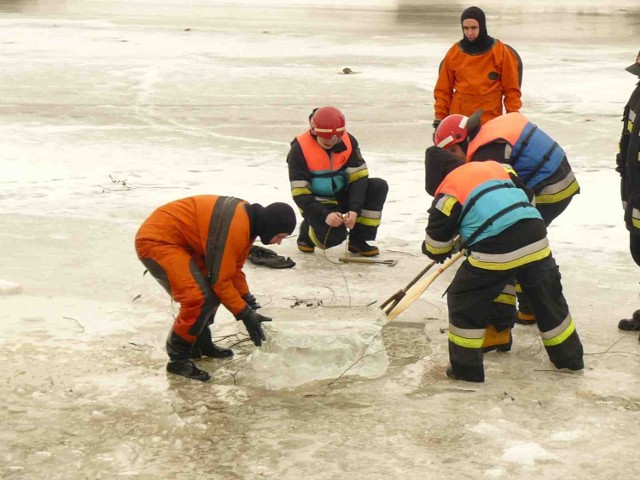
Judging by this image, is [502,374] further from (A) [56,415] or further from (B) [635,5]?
(B) [635,5]

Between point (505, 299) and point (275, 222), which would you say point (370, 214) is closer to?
point (505, 299)

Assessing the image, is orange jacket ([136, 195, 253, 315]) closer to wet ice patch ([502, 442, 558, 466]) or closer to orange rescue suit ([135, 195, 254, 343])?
orange rescue suit ([135, 195, 254, 343])

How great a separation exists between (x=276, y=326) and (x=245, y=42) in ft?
56.6

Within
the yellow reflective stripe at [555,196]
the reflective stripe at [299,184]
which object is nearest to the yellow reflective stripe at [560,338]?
the yellow reflective stripe at [555,196]

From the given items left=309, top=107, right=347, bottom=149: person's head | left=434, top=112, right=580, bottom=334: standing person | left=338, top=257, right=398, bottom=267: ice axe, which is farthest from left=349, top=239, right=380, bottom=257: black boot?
left=434, top=112, right=580, bottom=334: standing person

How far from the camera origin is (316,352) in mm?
5676

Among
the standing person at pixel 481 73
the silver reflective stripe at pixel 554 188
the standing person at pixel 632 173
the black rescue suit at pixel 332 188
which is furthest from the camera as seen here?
the standing person at pixel 481 73

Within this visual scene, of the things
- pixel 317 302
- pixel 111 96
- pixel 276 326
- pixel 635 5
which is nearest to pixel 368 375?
pixel 276 326

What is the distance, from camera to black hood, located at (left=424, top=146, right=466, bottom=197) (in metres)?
6.11

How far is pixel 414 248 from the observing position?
8.28 m

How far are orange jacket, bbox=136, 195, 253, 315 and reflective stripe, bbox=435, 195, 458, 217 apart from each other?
1043 mm

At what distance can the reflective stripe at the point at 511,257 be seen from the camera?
219 inches

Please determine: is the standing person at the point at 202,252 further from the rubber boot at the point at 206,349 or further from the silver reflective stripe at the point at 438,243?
the silver reflective stripe at the point at 438,243

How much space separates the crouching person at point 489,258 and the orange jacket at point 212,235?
3.56ft
